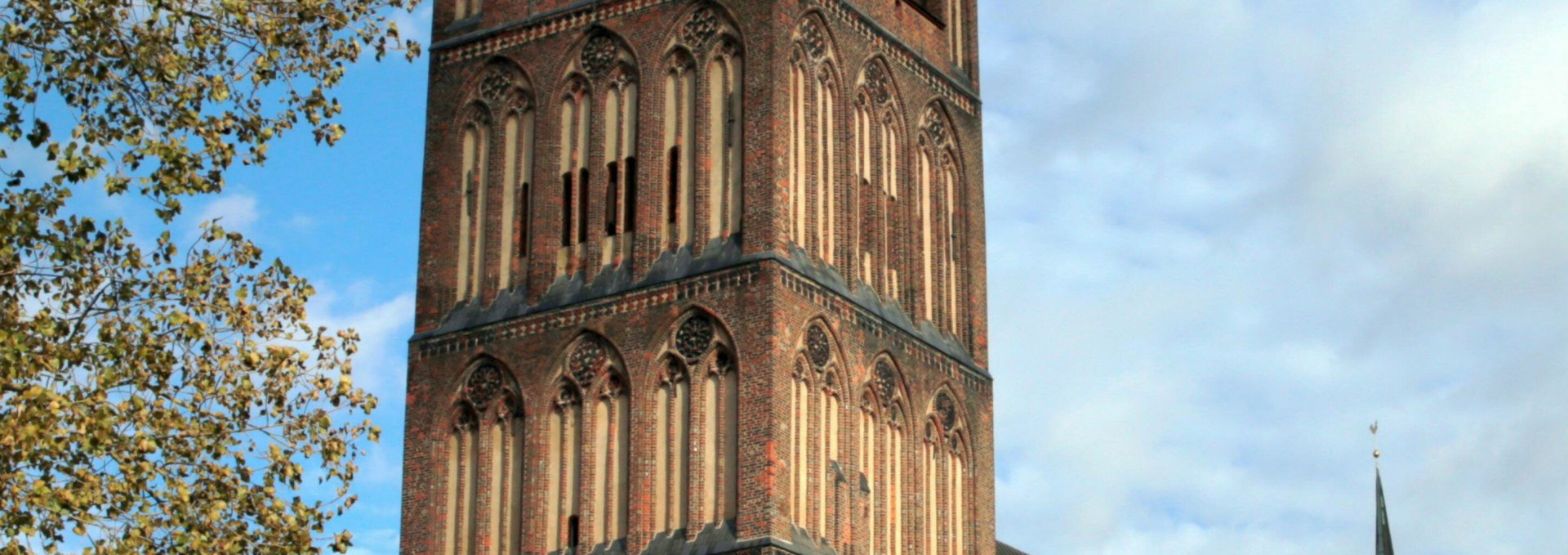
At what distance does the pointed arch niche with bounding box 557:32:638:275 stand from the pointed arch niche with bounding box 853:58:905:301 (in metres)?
2.94

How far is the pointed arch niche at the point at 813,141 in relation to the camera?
38.0 m

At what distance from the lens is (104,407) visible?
2148cm

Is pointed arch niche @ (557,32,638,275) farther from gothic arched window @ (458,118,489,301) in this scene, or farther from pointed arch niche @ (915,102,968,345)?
pointed arch niche @ (915,102,968,345)

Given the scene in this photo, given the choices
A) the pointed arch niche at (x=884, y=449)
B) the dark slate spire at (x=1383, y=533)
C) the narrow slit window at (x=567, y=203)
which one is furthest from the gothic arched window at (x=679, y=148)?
the dark slate spire at (x=1383, y=533)

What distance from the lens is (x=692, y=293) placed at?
37125 millimetres

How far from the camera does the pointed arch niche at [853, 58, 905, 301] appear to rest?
39312mm

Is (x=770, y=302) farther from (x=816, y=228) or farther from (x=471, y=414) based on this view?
(x=471, y=414)

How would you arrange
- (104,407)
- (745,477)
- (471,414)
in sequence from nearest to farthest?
(104,407) < (745,477) < (471,414)

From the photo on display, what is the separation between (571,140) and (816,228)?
3.47m

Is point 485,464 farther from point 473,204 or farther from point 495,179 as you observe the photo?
point 495,179

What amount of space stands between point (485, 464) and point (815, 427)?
4227mm

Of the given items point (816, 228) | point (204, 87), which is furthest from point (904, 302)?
point (204, 87)

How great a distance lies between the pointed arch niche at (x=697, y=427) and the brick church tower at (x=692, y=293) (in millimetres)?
35

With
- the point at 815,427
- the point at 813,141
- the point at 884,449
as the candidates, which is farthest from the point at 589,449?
the point at 813,141
